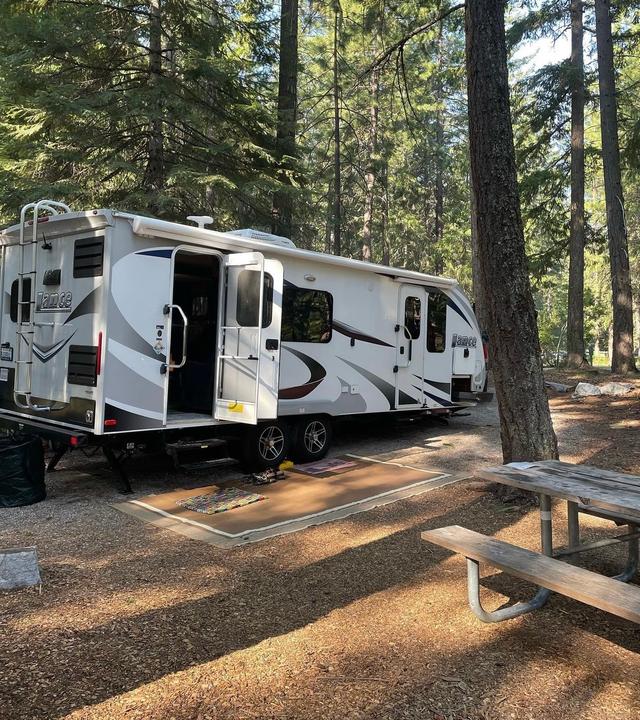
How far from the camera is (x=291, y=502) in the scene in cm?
606

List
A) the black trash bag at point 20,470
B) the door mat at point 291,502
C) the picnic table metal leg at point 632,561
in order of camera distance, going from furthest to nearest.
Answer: the black trash bag at point 20,470 < the door mat at point 291,502 < the picnic table metal leg at point 632,561

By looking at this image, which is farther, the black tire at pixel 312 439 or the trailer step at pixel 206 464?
the black tire at pixel 312 439

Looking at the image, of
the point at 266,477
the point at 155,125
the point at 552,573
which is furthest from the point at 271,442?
the point at 155,125

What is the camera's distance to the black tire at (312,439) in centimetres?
774

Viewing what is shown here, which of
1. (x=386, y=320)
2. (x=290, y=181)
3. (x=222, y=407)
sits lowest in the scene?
(x=222, y=407)

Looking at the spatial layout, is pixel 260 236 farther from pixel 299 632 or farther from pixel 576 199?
pixel 576 199

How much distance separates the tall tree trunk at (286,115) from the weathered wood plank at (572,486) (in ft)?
28.6

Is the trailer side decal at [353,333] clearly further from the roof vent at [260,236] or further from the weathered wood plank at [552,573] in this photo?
the weathered wood plank at [552,573]

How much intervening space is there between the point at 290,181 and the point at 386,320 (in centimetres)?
493

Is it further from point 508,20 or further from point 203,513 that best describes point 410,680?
point 508,20

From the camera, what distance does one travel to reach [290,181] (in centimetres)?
1250

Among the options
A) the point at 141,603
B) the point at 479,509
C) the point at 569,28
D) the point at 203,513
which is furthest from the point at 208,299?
the point at 569,28

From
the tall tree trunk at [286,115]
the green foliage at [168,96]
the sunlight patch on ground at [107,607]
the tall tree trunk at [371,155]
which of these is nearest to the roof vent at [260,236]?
the green foliage at [168,96]

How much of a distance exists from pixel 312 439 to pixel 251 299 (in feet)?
Result: 7.03
